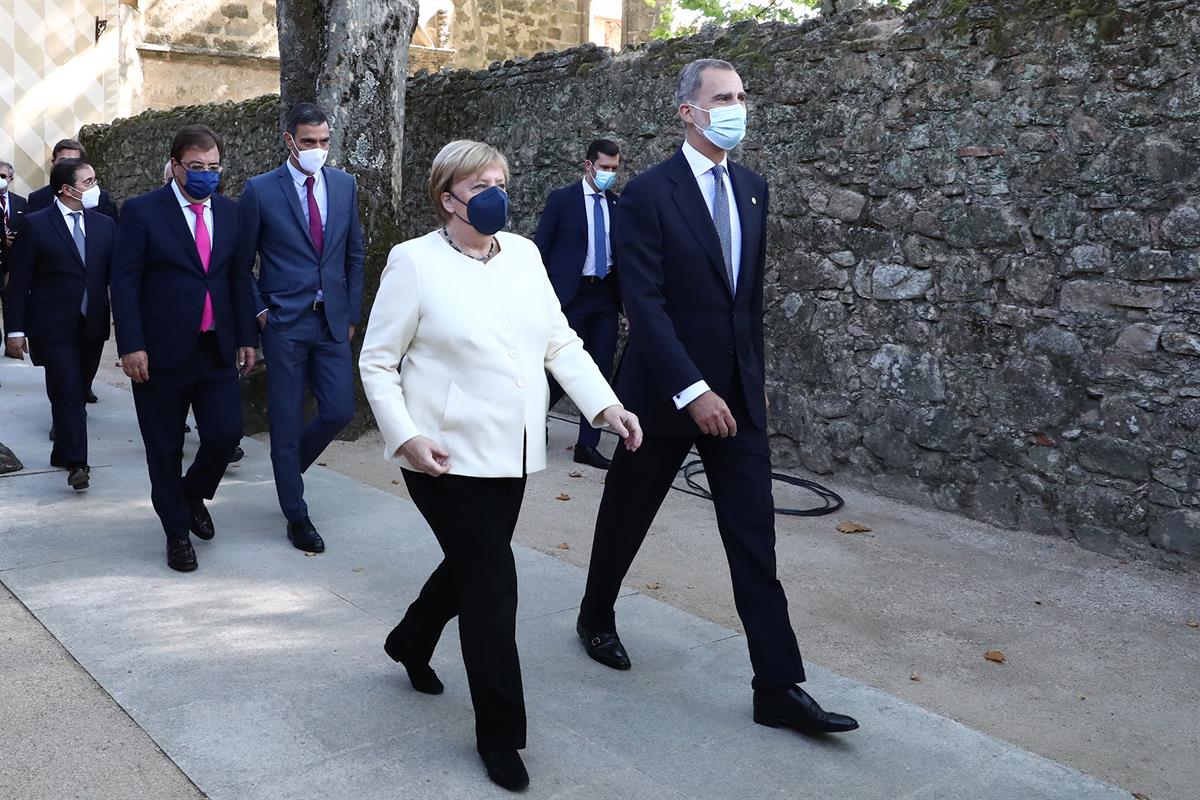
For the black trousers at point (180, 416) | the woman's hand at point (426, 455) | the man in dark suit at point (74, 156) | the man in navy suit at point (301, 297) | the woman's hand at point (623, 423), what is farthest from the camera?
the man in dark suit at point (74, 156)

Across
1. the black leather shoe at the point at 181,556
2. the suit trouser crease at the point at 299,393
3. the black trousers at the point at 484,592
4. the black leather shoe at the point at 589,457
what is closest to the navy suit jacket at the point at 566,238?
the black leather shoe at the point at 589,457

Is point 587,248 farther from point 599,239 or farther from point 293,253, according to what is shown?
point 293,253

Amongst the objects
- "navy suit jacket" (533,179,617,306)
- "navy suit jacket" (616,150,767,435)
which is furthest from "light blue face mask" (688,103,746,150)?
"navy suit jacket" (533,179,617,306)

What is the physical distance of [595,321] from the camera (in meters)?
7.86

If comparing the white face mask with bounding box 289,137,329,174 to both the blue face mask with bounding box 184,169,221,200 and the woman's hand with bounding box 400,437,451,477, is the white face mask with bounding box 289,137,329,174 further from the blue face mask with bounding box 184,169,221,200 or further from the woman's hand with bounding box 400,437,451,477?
the woman's hand with bounding box 400,437,451,477

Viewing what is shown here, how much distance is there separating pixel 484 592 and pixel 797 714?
107cm

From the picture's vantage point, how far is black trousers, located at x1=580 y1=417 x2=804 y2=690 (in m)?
3.73

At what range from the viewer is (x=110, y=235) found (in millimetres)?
7055

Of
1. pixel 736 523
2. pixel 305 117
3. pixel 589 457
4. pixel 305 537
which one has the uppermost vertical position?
pixel 305 117

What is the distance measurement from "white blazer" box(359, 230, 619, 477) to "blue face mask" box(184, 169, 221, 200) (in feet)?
7.77

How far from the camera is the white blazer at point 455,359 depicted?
332 cm

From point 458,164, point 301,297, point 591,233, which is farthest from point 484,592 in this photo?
point 591,233

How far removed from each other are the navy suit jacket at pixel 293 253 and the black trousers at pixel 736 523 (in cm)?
244

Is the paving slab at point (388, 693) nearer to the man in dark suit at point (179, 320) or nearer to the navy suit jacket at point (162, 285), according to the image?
the man in dark suit at point (179, 320)
